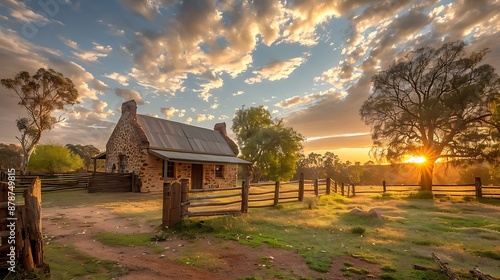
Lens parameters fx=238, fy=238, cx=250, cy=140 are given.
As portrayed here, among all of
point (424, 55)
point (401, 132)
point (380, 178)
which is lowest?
point (380, 178)

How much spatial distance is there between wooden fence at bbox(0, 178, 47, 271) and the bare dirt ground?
1.31 metres

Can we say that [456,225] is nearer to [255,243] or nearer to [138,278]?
[255,243]

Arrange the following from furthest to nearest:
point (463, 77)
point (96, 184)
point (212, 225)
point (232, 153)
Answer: point (232, 153) → point (463, 77) → point (96, 184) → point (212, 225)

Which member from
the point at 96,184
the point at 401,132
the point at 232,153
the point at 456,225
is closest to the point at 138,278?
the point at 456,225

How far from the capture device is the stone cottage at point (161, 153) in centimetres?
1700

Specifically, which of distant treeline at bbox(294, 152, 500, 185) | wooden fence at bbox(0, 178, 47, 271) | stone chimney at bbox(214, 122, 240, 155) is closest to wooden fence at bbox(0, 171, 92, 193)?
stone chimney at bbox(214, 122, 240, 155)

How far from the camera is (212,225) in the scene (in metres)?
7.09

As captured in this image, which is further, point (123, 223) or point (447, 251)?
point (123, 223)

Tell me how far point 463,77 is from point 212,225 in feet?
76.1

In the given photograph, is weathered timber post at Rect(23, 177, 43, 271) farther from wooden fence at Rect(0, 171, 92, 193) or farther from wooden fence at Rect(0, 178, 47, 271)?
wooden fence at Rect(0, 171, 92, 193)

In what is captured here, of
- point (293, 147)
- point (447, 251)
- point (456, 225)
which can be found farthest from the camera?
point (293, 147)

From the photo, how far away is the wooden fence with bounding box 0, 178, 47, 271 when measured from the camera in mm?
3718

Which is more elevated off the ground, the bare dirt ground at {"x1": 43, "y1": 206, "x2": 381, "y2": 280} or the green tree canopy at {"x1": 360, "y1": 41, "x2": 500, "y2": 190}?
the green tree canopy at {"x1": 360, "y1": 41, "x2": 500, "y2": 190}

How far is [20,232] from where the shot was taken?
3754mm
